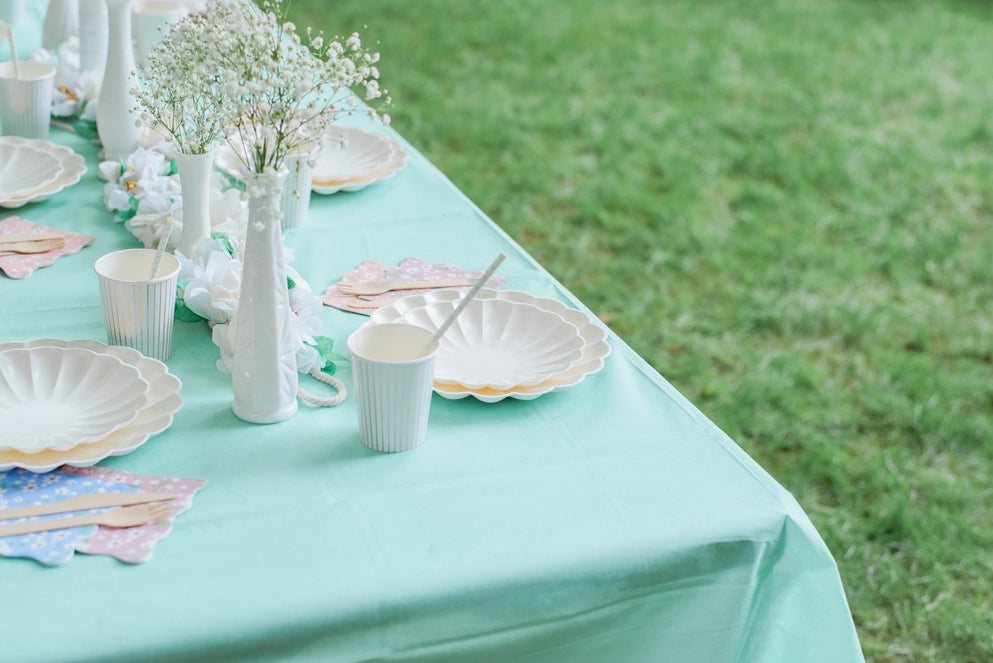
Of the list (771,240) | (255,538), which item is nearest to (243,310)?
(255,538)

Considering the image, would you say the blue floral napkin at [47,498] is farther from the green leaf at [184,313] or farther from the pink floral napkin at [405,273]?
the pink floral napkin at [405,273]

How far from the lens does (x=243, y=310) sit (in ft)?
3.49

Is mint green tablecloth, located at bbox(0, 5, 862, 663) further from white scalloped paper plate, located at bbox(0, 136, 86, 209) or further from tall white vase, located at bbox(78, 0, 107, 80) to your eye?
tall white vase, located at bbox(78, 0, 107, 80)

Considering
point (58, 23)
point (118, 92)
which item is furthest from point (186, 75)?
point (58, 23)

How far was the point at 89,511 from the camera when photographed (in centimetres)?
94

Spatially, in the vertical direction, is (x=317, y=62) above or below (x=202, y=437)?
above

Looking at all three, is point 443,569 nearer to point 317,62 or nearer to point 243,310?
point 243,310

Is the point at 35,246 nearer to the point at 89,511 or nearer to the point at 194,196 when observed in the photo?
the point at 194,196

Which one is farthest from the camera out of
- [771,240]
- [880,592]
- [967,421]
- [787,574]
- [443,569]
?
[771,240]

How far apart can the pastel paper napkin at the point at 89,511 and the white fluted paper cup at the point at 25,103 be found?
0.91 metres

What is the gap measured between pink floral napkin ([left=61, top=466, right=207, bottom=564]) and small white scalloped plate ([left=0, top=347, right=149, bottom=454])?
4 cm

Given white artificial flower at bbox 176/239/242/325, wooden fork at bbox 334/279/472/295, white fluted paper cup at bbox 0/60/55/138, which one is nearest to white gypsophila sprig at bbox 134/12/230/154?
white artificial flower at bbox 176/239/242/325

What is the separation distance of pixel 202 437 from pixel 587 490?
0.38 meters

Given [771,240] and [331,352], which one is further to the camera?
[771,240]
